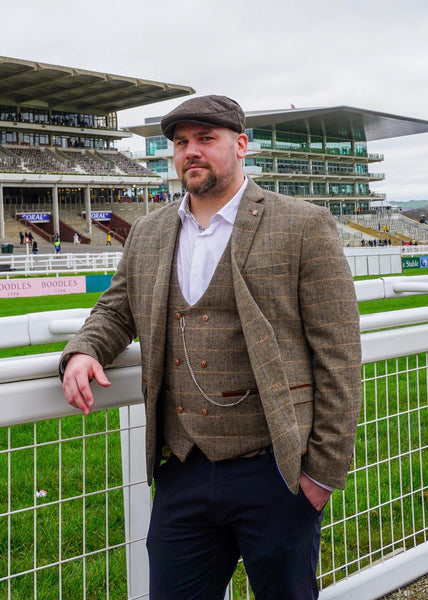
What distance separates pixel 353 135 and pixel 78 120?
42.8 metres

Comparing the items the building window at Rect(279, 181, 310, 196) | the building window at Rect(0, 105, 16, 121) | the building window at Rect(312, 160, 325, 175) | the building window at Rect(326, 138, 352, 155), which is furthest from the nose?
the building window at Rect(326, 138, 352, 155)

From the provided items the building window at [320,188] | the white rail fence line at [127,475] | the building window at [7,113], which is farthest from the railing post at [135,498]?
the building window at [320,188]

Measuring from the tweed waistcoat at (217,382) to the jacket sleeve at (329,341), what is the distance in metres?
0.16

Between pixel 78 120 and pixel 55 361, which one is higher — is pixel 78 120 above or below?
above

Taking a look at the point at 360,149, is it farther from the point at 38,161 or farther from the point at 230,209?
the point at 230,209

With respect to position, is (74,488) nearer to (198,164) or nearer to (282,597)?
(282,597)

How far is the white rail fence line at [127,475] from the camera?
193 centimetres

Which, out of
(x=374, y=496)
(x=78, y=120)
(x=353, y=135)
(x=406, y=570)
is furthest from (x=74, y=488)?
(x=353, y=135)

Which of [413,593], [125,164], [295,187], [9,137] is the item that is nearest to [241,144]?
[413,593]

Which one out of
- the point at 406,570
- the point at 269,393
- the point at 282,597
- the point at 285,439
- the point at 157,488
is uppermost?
the point at 269,393

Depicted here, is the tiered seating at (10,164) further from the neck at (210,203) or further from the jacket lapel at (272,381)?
the jacket lapel at (272,381)

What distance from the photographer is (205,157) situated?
2047mm

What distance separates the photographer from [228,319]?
1964 mm

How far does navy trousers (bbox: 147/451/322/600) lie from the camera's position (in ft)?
6.28
